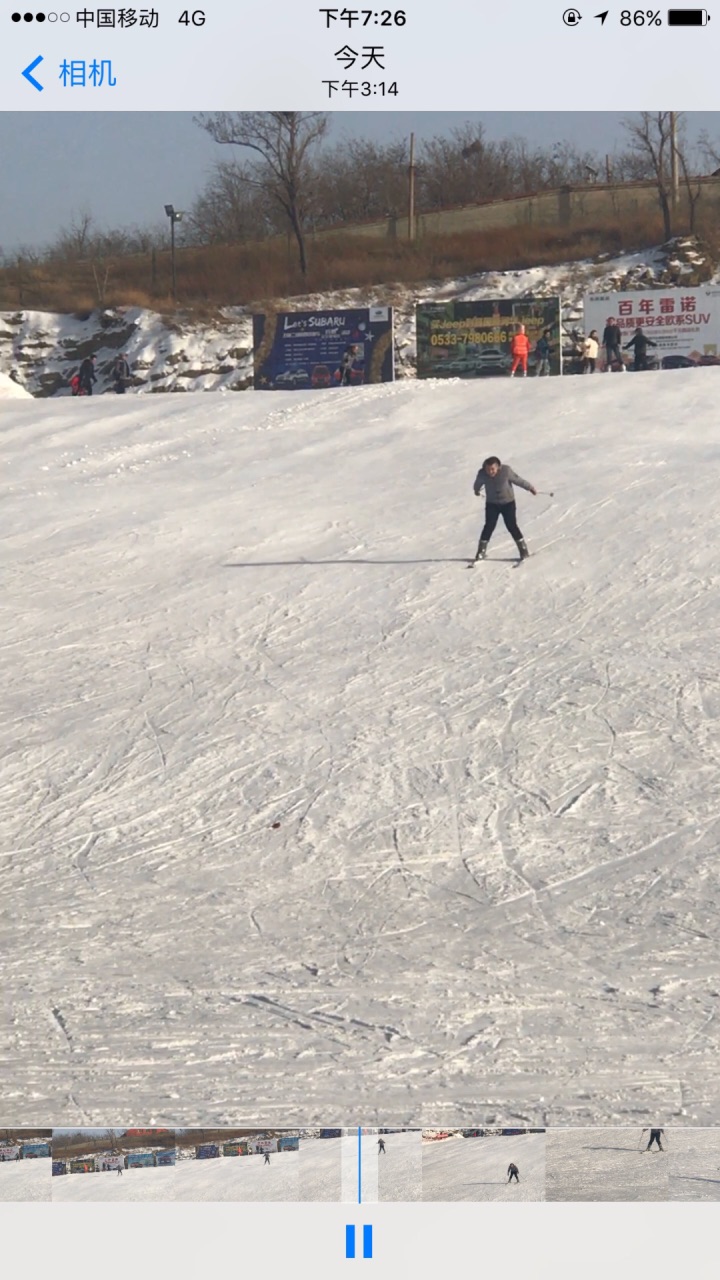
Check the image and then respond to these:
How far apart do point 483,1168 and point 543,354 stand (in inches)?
904

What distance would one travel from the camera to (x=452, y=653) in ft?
47.1

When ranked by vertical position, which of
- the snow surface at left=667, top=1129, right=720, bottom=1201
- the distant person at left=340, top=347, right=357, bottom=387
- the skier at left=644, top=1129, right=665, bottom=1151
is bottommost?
the snow surface at left=667, top=1129, right=720, bottom=1201

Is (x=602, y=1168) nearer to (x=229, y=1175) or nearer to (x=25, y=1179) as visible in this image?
(x=229, y=1175)

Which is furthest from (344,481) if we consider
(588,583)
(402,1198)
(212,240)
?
(212,240)

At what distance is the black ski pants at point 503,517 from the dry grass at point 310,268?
105 feet

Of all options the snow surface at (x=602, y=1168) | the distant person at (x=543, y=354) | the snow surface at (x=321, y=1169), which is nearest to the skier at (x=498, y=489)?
the snow surface at (x=602, y=1168)

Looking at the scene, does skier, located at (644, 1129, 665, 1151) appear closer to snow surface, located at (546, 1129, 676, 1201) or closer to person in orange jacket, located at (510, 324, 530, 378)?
snow surface, located at (546, 1129, 676, 1201)

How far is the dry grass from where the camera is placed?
47.8m

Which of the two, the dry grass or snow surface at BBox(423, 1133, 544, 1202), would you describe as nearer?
snow surface at BBox(423, 1133, 544, 1202)

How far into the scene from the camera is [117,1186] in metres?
5.55

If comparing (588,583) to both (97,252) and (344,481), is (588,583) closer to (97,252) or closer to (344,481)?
(344,481)

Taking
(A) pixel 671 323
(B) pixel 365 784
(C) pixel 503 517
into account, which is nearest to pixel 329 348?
(A) pixel 671 323

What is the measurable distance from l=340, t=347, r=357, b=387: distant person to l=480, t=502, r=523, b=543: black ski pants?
37.4 feet
